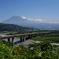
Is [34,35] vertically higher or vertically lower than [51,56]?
lower

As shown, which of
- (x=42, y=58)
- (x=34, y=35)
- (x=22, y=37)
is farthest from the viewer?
(x=34, y=35)

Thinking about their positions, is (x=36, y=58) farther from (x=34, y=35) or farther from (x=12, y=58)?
(x=34, y=35)

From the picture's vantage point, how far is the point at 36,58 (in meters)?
11.0

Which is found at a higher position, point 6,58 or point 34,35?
point 6,58

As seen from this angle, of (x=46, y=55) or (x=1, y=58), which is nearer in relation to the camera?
(x=1, y=58)

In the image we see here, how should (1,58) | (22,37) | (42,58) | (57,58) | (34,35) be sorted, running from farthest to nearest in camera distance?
(34,35) < (22,37) < (57,58) < (42,58) < (1,58)

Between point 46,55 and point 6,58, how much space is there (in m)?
3.73

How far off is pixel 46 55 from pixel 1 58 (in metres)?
4.17

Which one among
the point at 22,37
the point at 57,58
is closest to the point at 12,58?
the point at 57,58


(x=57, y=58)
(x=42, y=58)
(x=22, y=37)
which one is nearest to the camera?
(x=42, y=58)

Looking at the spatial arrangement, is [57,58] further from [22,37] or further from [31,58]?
[22,37]

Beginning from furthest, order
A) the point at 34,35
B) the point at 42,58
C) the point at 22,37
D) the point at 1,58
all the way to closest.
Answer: the point at 34,35 → the point at 22,37 → the point at 42,58 → the point at 1,58

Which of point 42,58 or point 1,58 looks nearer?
point 1,58

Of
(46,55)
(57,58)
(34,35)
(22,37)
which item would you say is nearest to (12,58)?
(46,55)
